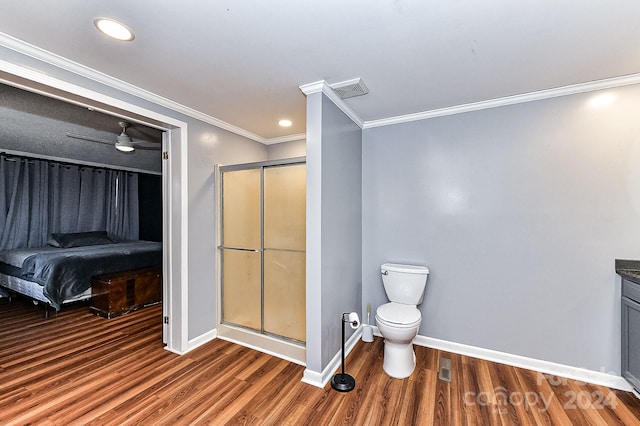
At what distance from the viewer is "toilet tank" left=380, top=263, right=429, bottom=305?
254cm

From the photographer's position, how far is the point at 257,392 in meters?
2.00

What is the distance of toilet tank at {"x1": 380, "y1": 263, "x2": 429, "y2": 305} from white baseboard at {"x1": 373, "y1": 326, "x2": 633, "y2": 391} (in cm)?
47

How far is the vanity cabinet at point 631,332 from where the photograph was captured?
72.2 inches

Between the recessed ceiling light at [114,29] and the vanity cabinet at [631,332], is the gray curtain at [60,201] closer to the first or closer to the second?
the recessed ceiling light at [114,29]

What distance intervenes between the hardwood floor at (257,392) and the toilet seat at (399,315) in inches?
17.7

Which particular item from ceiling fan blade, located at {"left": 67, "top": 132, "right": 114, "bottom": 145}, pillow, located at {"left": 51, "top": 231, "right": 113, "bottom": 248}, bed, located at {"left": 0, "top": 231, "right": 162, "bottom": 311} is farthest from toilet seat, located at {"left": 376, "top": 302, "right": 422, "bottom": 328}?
pillow, located at {"left": 51, "top": 231, "right": 113, "bottom": 248}

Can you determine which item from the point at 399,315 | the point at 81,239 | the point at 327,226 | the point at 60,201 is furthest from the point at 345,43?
the point at 60,201

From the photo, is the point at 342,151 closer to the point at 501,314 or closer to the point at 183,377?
the point at 501,314

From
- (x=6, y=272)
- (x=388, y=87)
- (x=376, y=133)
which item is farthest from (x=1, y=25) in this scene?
(x=6, y=272)

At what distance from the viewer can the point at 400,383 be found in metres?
2.10

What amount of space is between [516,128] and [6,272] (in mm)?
6760

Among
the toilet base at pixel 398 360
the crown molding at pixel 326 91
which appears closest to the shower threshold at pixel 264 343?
the toilet base at pixel 398 360

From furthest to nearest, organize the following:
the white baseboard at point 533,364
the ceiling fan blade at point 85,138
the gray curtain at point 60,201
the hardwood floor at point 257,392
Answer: the gray curtain at point 60,201 < the ceiling fan blade at point 85,138 < the white baseboard at point 533,364 < the hardwood floor at point 257,392

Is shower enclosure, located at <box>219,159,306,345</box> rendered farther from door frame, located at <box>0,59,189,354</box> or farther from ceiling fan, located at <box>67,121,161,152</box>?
ceiling fan, located at <box>67,121,161,152</box>
